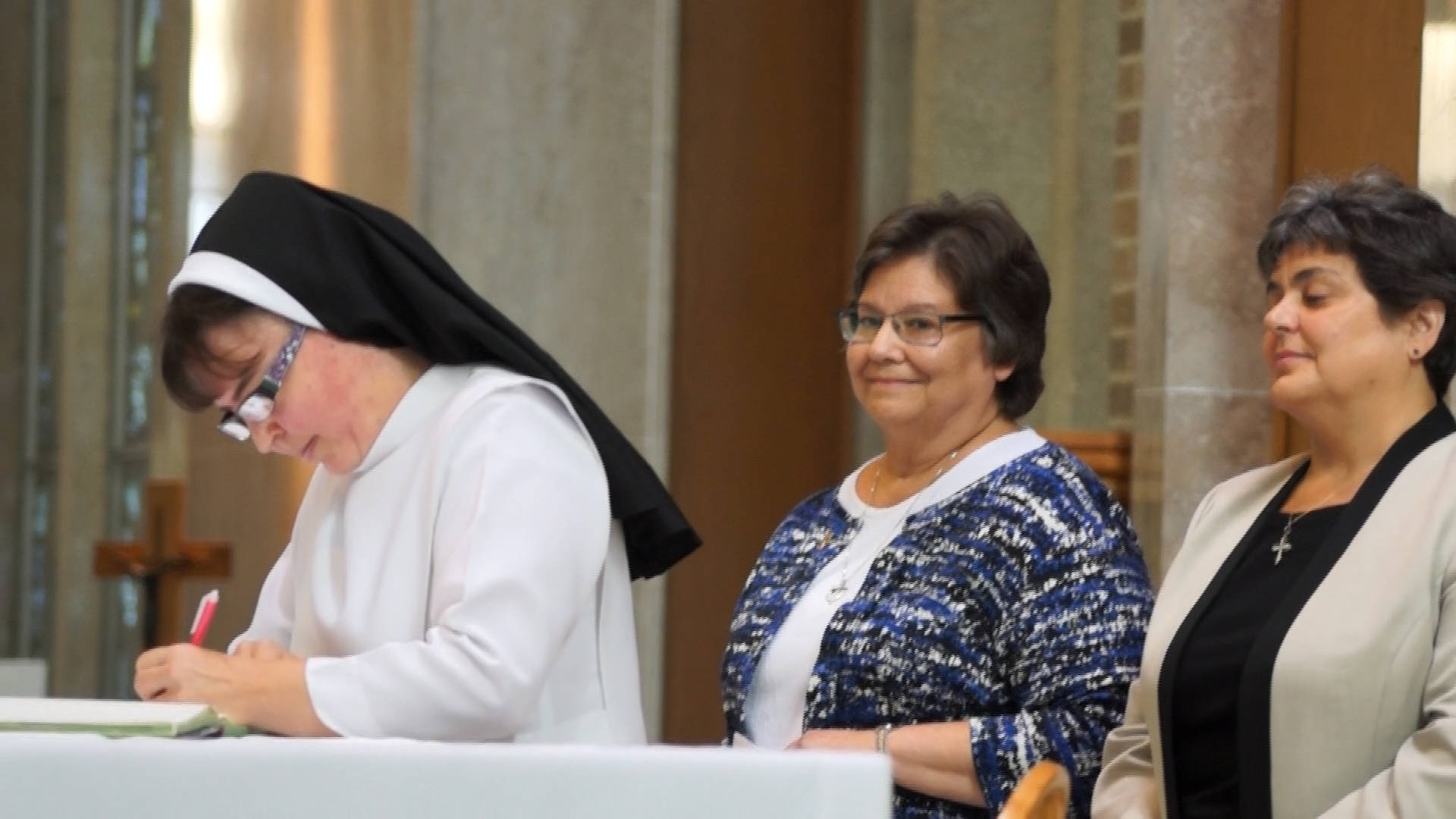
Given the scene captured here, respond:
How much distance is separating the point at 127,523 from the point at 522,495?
8844 mm

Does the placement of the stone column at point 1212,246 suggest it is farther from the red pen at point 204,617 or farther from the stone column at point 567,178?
the red pen at point 204,617

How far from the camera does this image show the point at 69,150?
11.4 metres

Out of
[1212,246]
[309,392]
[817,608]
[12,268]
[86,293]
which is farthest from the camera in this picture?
[12,268]

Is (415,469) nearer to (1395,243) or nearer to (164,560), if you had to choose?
(1395,243)

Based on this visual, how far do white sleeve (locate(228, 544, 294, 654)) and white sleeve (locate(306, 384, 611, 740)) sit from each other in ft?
1.67

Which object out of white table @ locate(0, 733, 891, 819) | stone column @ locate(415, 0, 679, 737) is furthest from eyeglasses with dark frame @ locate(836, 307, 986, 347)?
stone column @ locate(415, 0, 679, 737)

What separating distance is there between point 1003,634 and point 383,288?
3.63 feet

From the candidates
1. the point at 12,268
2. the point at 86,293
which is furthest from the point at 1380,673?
the point at 12,268

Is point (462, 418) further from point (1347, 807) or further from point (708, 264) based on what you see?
point (708, 264)

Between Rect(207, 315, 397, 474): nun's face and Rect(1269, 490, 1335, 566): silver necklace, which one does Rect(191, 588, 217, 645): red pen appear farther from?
Rect(1269, 490, 1335, 566): silver necklace

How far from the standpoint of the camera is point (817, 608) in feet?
11.6

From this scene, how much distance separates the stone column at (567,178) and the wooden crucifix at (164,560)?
4.36 feet

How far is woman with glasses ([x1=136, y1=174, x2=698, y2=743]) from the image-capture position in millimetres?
2684

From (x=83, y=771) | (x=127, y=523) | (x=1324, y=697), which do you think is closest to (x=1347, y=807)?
(x=1324, y=697)
